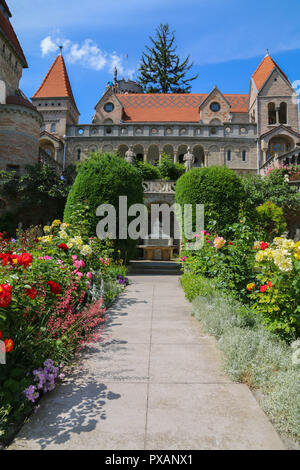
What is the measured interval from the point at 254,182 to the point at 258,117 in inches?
609

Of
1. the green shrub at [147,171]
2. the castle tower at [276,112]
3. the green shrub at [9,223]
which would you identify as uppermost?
the castle tower at [276,112]

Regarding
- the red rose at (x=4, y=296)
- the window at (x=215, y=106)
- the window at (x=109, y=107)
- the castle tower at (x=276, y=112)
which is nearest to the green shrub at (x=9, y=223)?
the red rose at (x=4, y=296)

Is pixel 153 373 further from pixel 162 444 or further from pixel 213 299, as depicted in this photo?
pixel 213 299

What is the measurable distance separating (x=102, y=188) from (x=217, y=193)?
4393mm

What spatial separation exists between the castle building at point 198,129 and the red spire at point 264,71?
0.05 meters

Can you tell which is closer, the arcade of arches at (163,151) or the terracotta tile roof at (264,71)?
the arcade of arches at (163,151)

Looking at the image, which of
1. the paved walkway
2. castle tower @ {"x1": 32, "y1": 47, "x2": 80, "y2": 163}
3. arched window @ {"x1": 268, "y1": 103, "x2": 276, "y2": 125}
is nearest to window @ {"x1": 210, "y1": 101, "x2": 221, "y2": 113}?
arched window @ {"x1": 268, "y1": 103, "x2": 276, "y2": 125}

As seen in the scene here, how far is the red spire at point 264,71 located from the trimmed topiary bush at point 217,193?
3019 cm

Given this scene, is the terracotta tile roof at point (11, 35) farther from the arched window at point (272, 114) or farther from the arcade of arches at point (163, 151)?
the arched window at point (272, 114)

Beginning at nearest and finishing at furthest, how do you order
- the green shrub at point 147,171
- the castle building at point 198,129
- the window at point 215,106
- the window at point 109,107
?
the green shrub at point 147,171
the castle building at point 198,129
the window at point 215,106
the window at point 109,107

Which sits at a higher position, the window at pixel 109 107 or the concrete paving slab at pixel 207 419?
the window at pixel 109 107

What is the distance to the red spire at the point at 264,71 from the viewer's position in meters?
34.9

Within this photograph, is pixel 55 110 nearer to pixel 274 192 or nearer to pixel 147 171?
pixel 147 171

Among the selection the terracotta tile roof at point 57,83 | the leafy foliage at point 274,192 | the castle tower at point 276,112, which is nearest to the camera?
the leafy foliage at point 274,192
